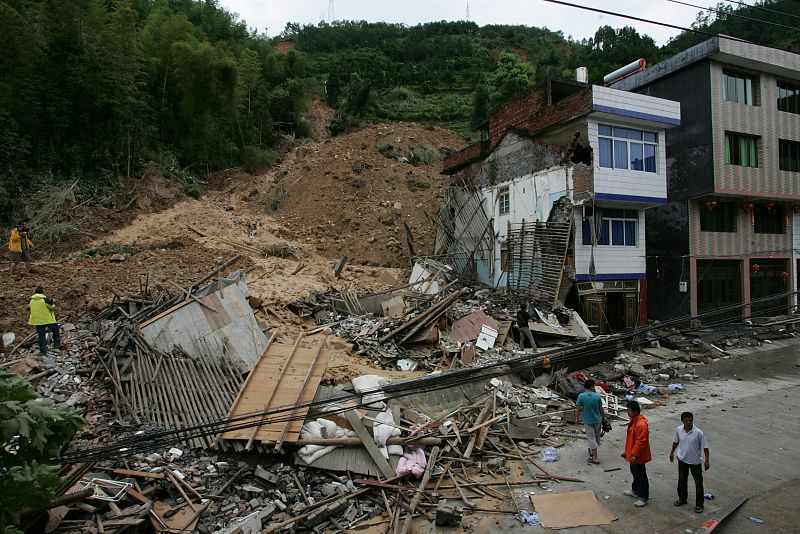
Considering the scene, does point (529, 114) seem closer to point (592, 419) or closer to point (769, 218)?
point (769, 218)

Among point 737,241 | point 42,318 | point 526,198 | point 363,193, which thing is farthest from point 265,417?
point 363,193

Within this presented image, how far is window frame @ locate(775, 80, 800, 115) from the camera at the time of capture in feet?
65.5

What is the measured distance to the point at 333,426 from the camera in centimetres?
746

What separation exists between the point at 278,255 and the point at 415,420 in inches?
519

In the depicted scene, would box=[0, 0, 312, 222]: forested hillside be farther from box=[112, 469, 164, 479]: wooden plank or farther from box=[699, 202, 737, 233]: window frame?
box=[699, 202, 737, 233]: window frame

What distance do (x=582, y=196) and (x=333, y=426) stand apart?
11.7 m

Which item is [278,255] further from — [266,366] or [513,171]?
[266,366]

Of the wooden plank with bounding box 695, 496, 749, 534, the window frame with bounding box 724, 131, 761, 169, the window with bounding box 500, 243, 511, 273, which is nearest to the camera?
the wooden plank with bounding box 695, 496, 749, 534

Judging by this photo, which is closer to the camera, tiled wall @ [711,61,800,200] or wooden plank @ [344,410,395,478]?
wooden plank @ [344,410,395,478]

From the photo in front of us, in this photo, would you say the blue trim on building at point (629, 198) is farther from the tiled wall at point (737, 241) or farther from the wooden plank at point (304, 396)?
the wooden plank at point (304, 396)

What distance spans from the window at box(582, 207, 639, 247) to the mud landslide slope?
9.79m

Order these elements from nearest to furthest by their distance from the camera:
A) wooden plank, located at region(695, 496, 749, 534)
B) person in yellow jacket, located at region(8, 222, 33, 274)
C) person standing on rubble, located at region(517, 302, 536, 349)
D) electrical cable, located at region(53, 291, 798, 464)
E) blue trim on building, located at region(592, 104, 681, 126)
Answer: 1. electrical cable, located at region(53, 291, 798, 464)
2. wooden plank, located at region(695, 496, 749, 534)
3. person standing on rubble, located at region(517, 302, 536, 349)
4. person in yellow jacket, located at region(8, 222, 33, 274)
5. blue trim on building, located at region(592, 104, 681, 126)

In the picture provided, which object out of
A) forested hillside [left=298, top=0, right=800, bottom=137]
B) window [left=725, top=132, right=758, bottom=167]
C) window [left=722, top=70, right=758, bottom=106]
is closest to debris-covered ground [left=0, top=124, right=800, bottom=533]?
window [left=725, top=132, right=758, bottom=167]

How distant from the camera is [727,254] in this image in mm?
18703
